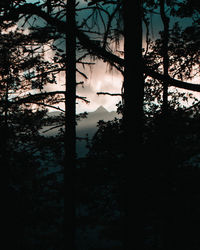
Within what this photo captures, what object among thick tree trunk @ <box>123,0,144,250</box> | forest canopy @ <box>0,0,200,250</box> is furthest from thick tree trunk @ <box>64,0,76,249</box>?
thick tree trunk @ <box>123,0,144,250</box>

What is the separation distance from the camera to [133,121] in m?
3.17

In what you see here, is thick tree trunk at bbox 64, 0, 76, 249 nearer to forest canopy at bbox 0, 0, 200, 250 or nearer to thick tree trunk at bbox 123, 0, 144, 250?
forest canopy at bbox 0, 0, 200, 250

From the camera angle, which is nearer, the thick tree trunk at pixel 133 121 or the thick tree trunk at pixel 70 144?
the thick tree trunk at pixel 133 121

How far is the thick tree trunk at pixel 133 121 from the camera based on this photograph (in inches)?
122

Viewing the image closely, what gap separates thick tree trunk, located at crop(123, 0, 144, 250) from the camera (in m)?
3.09

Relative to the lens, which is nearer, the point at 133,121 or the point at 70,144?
the point at 133,121

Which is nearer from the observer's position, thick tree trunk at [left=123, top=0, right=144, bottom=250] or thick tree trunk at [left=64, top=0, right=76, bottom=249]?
thick tree trunk at [left=123, top=0, right=144, bottom=250]

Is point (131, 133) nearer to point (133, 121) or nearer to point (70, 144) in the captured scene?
point (133, 121)

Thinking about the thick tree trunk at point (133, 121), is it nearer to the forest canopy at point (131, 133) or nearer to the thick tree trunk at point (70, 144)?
the forest canopy at point (131, 133)

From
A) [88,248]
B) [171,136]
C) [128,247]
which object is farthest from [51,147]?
[88,248]

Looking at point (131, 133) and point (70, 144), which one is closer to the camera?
point (131, 133)

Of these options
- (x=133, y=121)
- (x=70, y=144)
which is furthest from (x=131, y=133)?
(x=70, y=144)

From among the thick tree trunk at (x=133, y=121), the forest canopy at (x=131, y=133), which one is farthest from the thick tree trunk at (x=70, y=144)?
the thick tree trunk at (x=133, y=121)

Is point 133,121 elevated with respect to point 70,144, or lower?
lower
